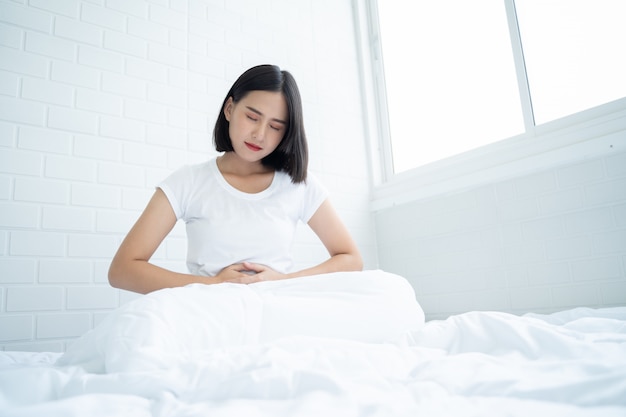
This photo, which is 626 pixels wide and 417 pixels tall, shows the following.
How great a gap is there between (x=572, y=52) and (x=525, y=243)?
3.38 feet

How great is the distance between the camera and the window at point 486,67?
231cm

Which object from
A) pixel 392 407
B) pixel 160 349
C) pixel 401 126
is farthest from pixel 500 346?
pixel 401 126

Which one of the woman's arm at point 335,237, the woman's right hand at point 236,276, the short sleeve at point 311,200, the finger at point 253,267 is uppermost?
the short sleeve at point 311,200

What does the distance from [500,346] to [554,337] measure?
0.30ft

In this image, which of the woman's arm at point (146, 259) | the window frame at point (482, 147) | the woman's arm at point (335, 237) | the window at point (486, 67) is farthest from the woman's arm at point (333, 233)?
the window at point (486, 67)

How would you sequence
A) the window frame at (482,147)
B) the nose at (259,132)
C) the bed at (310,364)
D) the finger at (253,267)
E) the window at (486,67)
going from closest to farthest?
the bed at (310,364)
the finger at (253,267)
the nose at (259,132)
the window frame at (482,147)
the window at (486,67)

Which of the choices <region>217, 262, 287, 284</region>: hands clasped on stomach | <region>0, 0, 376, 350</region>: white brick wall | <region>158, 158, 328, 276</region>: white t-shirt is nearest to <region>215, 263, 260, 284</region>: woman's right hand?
<region>217, 262, 287, 284</region>: hands clasped on stomach

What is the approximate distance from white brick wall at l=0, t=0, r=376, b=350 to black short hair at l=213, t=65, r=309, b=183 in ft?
2.88

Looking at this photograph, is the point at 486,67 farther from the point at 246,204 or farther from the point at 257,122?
the point at 246,204

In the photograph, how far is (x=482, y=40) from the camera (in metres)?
2.90

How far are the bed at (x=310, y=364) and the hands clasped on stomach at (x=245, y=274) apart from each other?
197 millimetres

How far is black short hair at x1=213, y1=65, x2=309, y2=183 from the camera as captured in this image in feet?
5.40

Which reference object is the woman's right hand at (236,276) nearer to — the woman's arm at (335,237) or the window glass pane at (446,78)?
the woman's arm at (335,237)

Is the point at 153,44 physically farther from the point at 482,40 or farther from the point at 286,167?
the point at 482,40
